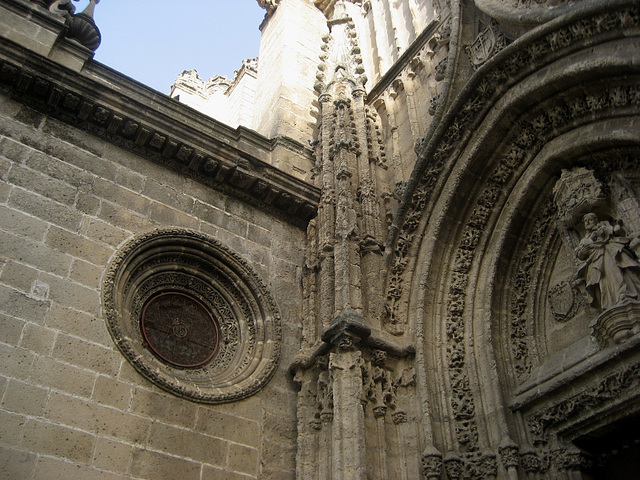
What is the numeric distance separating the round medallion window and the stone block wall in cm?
65

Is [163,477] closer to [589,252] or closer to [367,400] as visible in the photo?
[367,400]

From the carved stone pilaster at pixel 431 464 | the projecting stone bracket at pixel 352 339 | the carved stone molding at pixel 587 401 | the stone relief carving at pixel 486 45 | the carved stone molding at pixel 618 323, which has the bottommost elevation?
the carved stone pilaster at pixel 431 464

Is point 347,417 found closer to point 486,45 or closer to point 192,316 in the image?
point 192,316

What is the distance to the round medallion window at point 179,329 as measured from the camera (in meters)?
→ 6.85

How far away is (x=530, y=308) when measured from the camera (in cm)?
695

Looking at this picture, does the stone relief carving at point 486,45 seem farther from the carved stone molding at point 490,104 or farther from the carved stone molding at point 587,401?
→ the carved stone molding at point 587,401

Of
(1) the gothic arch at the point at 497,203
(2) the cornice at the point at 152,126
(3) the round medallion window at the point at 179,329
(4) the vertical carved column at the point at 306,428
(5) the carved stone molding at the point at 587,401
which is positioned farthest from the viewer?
(2) the cornice at the point at 152,126

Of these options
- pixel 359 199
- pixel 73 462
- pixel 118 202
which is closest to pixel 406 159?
pixel 359 199

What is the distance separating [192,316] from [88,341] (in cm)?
145

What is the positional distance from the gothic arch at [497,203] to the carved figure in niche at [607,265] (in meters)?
0.56

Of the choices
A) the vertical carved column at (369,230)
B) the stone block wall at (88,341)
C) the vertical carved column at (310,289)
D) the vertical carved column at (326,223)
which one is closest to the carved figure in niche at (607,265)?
the vertical carved column at (369,230)

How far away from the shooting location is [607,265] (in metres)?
5.95

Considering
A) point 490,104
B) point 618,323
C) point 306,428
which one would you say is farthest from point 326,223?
point 618,323

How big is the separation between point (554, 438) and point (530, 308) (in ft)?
4.90
